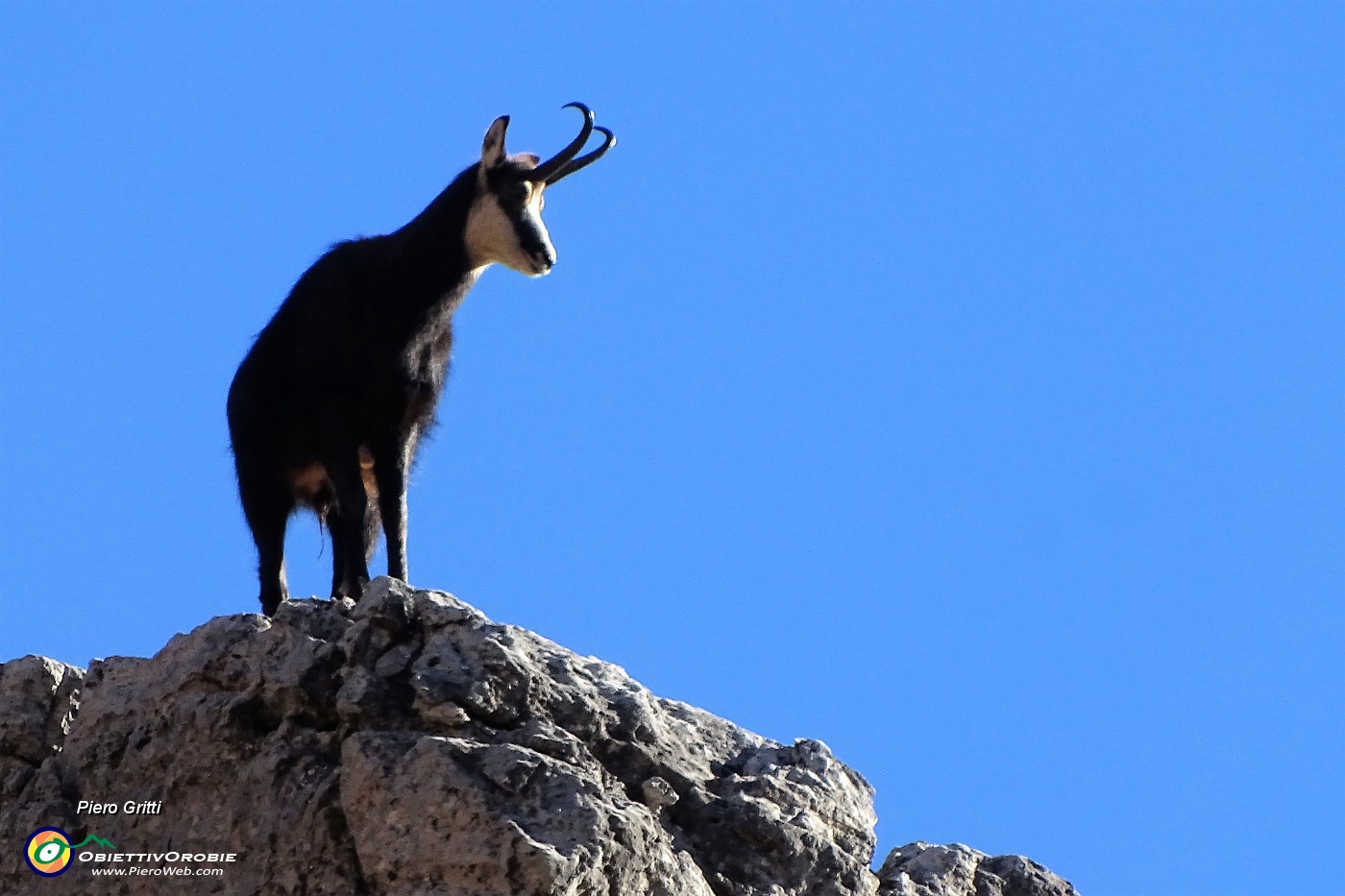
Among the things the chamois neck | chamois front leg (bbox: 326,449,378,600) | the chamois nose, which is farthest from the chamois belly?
the chamois nose

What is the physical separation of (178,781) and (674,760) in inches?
65.0

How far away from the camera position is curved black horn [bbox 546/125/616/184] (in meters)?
8.98

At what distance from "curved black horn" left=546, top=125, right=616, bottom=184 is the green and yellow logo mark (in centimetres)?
415

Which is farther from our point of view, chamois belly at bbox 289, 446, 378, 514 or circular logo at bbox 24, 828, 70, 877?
chamois belly at bbox 289, 446, 378, 514

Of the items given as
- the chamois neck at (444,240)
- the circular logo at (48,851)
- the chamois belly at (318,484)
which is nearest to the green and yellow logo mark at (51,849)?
the circular logo at (48,851)

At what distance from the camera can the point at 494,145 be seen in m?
8.73

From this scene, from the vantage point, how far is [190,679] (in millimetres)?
6207

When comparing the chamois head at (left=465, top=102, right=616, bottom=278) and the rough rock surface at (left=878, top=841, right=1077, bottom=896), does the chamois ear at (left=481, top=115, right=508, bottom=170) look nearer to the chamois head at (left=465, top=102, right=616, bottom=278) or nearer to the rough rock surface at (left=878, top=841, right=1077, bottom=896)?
the chamois head at (left=465, top=102, right=616, bottom=278)

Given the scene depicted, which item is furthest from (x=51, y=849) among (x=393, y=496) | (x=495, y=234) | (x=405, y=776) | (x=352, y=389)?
(x=495, y=234)

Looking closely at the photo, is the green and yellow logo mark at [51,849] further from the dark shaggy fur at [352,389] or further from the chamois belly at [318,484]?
the chamois belly at [318,484]

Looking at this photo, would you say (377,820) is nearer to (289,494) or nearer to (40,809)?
(40,809)

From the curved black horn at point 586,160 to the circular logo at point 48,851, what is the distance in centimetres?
416

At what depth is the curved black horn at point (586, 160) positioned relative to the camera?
8984 millimetres

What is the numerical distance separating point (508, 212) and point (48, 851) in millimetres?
3760
